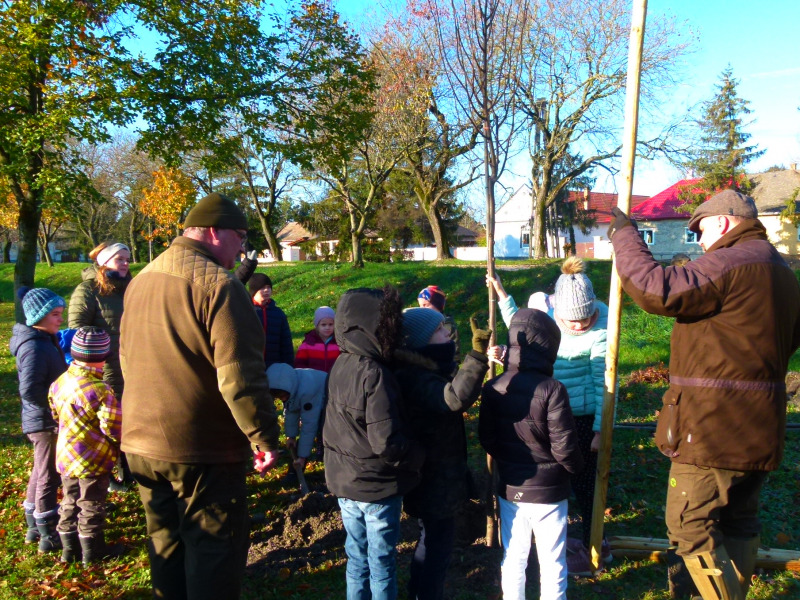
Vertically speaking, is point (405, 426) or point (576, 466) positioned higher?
point (405, 426)

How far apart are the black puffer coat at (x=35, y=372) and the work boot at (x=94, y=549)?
0.88 m

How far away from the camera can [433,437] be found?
10.7ft

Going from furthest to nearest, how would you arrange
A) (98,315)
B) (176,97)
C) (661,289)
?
1. (176,97)
2. (98,315)
3. (661,289)

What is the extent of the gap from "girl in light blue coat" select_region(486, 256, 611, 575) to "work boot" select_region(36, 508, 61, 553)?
11.7 ft

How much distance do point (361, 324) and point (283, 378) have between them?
7.11 feet

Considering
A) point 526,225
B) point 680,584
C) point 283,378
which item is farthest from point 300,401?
point 526,225

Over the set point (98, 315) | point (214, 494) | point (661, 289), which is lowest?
point (214, 494)

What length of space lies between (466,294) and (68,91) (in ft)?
28.5

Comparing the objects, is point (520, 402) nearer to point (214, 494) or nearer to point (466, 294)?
point (214, 494)

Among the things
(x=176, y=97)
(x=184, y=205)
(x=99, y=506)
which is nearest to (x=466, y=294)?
(x=176, y=97)

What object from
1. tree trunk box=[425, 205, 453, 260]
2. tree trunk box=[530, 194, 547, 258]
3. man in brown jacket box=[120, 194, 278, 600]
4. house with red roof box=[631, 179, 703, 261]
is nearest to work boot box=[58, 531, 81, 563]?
man in brown jacket box=[120, 194, 278, 600]

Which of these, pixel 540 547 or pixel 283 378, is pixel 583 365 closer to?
pixel 540 547

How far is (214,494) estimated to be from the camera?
2.82 metres

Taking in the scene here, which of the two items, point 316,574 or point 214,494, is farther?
point 316,574
